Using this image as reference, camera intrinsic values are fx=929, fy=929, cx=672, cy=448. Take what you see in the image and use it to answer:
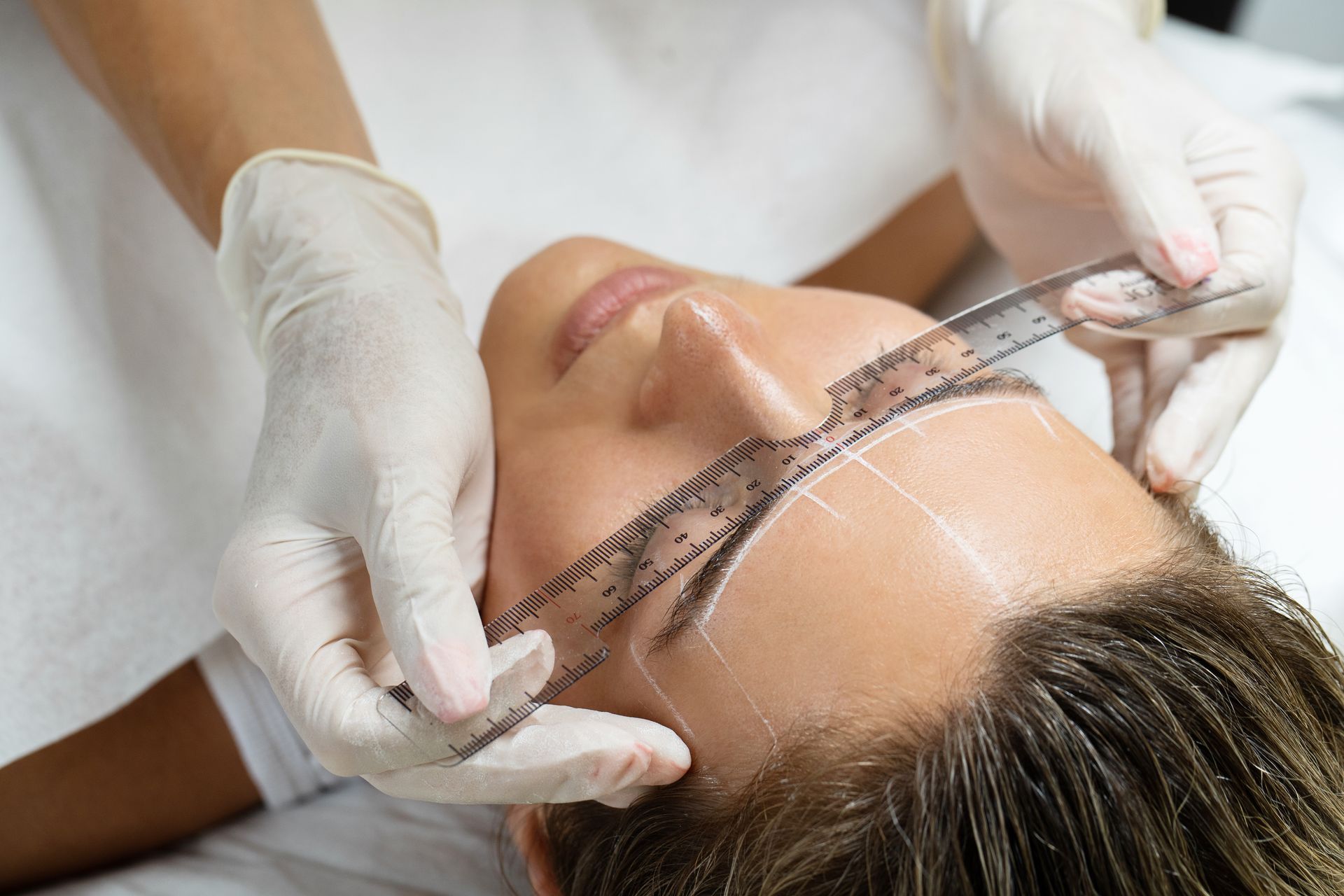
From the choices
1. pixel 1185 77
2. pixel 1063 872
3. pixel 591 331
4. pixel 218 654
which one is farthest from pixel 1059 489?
pixel 218 654

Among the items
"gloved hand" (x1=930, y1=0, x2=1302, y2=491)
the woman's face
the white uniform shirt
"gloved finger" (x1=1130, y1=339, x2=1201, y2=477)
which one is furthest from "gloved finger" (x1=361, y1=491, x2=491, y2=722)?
"gloved finger" (x1=1130, y1=339, x2=1201, y2=477)

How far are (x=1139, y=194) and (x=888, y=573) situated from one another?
0.74 metres

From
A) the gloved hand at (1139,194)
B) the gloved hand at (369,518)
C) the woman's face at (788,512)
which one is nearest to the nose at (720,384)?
the woman's face at (788,512)

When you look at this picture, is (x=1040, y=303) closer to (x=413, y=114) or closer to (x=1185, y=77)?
(x=1185, y=77)

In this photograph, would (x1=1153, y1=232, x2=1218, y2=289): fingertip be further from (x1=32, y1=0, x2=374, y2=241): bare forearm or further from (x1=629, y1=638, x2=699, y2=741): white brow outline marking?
(x1=32, y1=0, x2=374, y2=241): bare forearm

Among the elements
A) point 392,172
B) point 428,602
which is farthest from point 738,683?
point 392,172

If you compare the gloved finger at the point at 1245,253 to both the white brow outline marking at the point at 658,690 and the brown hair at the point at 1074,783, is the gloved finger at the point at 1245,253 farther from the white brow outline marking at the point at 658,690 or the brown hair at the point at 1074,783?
the white brow outline marking at the point at 658,690

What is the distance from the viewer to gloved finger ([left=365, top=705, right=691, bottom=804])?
89 cm

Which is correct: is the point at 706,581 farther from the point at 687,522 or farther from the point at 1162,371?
the point at 1162,371

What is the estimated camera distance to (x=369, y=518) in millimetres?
977

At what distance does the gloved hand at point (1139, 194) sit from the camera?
4.15 feet

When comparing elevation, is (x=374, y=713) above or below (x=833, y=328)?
below

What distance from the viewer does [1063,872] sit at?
902 millimetres

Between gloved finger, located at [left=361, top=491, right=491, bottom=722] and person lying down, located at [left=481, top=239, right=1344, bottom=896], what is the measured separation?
19 cm
